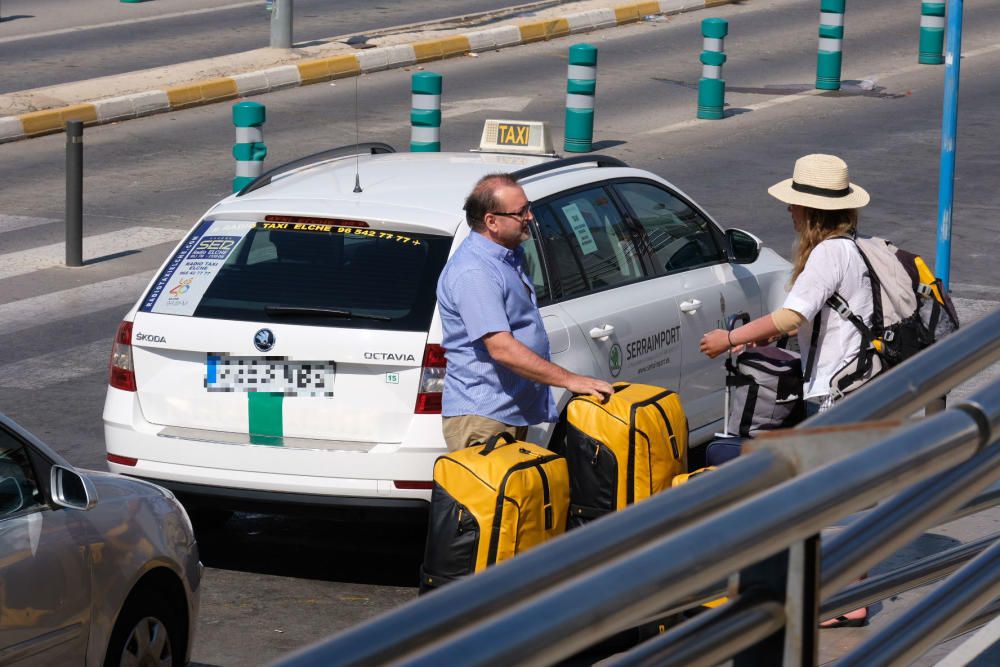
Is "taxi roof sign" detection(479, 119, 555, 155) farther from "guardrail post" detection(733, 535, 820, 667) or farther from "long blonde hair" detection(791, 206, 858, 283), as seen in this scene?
"guardrail post" detection(733, 535, 820, 667)

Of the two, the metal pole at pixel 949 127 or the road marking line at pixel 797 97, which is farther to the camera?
the road marking line at pixel 797 97

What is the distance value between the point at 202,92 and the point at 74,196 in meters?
7.59

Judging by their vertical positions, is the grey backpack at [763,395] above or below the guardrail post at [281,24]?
above

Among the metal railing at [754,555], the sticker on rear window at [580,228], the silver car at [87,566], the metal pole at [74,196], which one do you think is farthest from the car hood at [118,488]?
the metal pole at [74,196]

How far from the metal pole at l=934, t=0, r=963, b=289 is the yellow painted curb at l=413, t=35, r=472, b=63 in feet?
42.9

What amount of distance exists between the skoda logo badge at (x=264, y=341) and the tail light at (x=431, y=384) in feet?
2.00

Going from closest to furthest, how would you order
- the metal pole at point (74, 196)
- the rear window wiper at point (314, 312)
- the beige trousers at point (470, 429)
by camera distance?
the beige trousers at point (470, 429)
the rear window wiper at point (314, 312)
the metal pole at point (74, 196)

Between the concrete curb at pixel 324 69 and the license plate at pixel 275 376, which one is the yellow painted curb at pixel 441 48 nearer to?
the concrete curb at pixel 324 69

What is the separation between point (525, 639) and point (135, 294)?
10.8m

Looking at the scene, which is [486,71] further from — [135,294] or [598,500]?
[598,500]

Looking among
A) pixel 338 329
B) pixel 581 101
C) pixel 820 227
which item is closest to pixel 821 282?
pixel 820 227

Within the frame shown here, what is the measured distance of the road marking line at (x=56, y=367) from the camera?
31.4 ft

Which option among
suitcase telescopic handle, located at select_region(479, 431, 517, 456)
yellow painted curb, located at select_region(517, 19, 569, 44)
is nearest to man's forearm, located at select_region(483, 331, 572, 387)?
suitcase telescopic handle, located at select_region(479, 431, 517, 456)

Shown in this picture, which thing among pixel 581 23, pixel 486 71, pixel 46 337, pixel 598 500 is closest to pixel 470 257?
pixel 598 500
